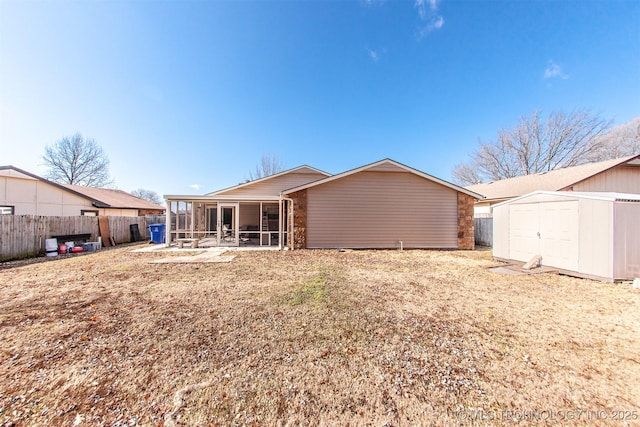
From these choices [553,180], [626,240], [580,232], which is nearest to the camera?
[626,240]

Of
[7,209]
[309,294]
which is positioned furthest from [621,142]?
[7,209]

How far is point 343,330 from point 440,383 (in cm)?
129

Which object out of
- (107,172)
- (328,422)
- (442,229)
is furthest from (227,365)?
(107,172)

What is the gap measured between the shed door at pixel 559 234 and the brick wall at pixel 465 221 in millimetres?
4027

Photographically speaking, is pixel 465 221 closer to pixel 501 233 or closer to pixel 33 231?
pixel 501 233

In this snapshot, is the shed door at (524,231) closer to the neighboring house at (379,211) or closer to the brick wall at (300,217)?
the neighboring house at (379,211)

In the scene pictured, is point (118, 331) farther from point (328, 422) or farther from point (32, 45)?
point (32, 45)

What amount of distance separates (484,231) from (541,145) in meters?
15.6

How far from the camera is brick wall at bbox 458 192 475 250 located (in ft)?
35.4

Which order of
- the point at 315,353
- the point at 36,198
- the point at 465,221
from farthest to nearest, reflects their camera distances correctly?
the point at 36,198 → the point at 465,221 → the point at 315,353

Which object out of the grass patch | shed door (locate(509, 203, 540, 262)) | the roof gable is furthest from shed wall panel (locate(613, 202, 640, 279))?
the roof gable

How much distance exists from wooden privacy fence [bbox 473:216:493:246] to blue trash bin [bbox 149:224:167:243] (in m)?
18.2

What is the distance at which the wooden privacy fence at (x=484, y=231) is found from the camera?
12.4 metres

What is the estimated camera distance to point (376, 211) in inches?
420
